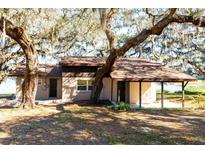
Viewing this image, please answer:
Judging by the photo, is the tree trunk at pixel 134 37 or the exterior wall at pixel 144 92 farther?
the exterior wall at pixel 144 92

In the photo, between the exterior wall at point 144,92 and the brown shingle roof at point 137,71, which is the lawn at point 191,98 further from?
the exterior wall at point 144,92

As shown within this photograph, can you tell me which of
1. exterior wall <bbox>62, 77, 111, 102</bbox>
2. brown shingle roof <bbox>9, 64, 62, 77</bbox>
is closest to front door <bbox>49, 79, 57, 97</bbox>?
brown shingle roof <bbox>9, 64, 62, 77</bbox>

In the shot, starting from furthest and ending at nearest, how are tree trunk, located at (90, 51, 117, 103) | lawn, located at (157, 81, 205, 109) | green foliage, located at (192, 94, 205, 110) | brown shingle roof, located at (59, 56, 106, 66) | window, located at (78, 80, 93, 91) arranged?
window, located at (78, 80, 93, 91) < brown shingle roof, located at (59, 56, 106, 66) < lawn, located at (157, 81, 205, 109) < green foliage, located at (192, 94, 205, 110) < tree trunk, located at (90, 51, 117, 103)

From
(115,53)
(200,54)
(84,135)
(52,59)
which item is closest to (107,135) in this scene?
(84,135)

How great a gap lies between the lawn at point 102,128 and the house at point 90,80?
597 centimetres

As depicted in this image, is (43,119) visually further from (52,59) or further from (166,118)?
(52,59)

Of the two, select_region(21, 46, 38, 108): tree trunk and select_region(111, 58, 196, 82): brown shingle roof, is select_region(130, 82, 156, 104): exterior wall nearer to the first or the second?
select_region(111, 58, 196, 82): brown shingle roof

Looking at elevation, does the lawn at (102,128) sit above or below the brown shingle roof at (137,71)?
below

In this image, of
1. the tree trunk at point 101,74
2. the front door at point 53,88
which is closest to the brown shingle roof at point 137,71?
the tree trunk at point 101,74

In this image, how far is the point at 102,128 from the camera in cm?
1271

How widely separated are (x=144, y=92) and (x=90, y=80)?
4522mm

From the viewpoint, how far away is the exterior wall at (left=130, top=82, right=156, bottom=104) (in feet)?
79.2

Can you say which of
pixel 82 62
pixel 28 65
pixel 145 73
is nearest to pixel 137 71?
pixel 145 73

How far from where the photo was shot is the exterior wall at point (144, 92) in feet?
79.2
